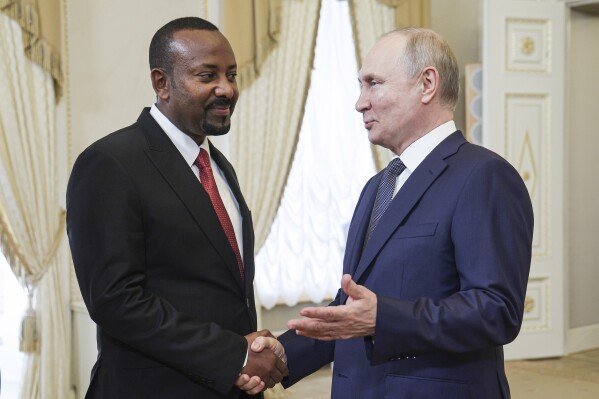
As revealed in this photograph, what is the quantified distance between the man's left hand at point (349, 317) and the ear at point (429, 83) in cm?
56

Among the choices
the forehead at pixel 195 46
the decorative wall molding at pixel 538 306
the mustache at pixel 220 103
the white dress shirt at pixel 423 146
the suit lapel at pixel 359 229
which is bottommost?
the decorative wall molding at pixel 538 306

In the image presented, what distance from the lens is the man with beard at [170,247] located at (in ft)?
6.56

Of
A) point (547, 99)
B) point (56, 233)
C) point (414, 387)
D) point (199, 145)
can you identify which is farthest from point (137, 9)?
point (414, 387)

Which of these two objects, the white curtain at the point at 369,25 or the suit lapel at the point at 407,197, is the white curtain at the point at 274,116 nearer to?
the white curtain at the point at 369,25

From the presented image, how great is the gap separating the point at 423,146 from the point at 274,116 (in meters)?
3.68

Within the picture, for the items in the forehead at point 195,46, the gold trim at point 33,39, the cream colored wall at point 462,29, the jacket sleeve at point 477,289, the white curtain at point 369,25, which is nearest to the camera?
the jacket sleeve at point 477,289

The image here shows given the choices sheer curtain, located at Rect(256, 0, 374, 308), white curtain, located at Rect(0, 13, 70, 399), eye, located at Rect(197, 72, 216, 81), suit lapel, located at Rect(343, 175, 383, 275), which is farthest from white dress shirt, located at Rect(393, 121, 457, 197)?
sheer curtain, located at Rect(256, 0, 374, 308)

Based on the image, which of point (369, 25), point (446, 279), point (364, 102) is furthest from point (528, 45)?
point (446, 279)

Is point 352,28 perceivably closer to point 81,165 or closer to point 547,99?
point 547,99

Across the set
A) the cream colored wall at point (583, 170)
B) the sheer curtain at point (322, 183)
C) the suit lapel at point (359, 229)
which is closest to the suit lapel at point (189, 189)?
the suit lapel at point (359, 229)

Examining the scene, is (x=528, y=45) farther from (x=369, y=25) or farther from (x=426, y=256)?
(x=426, y=256)

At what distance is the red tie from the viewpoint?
2254 millimetres

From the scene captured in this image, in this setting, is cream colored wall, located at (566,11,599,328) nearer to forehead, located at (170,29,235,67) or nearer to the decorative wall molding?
the decorative wall molding

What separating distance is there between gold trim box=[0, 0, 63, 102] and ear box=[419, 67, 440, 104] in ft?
10.4
